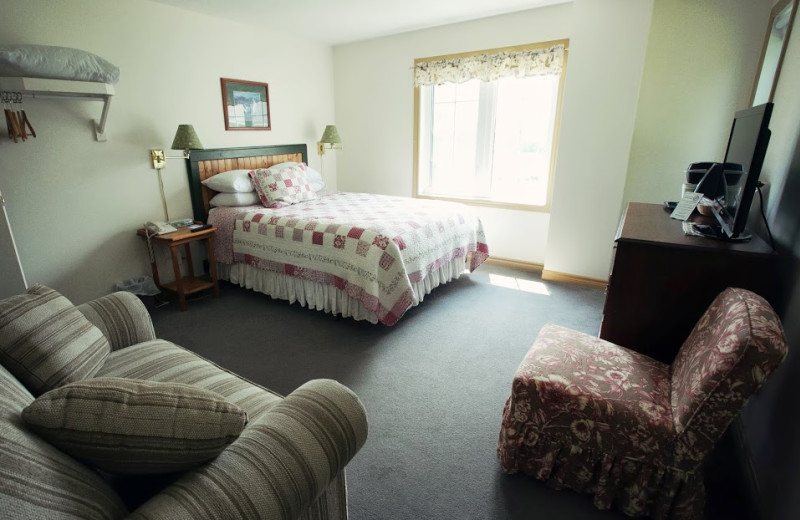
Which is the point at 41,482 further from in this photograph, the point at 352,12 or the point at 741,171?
the point at 352,12

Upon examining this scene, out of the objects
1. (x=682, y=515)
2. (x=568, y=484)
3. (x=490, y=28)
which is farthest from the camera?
(x=490, y=28)

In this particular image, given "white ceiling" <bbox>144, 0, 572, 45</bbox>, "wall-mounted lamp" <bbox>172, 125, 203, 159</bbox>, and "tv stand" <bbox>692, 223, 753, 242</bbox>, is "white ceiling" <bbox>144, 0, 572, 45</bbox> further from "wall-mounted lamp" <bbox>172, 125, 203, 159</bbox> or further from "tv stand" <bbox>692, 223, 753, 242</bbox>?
"tv stand" <bbox>692, 223, 753, 242</bbox>

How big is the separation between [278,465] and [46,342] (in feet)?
2.92

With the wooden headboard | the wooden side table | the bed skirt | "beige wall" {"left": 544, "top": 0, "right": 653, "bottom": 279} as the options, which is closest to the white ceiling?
"beige wall" {"left": 544, "top": 0, "right": 653, "bottom": 279}

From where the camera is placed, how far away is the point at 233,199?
3.52 metres

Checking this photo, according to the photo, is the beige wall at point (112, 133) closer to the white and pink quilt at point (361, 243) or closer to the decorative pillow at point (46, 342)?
the white and pink quilt at point (361, 243)

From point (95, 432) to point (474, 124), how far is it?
13.4ft

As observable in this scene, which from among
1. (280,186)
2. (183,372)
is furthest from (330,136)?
(183,372)

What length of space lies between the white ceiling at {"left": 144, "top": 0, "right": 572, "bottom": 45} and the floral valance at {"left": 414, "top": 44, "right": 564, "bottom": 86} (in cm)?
35

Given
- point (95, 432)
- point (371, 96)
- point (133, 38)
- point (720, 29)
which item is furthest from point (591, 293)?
point (133, 38)

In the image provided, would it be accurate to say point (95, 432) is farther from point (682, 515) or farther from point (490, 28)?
point (490, 28)

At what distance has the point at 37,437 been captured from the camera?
0.75 meters

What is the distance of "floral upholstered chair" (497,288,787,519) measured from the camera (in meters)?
1.17

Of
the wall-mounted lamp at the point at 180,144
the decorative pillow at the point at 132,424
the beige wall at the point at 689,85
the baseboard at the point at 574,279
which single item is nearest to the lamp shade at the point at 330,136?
the wall-mounted lamp at the point at 180,144
